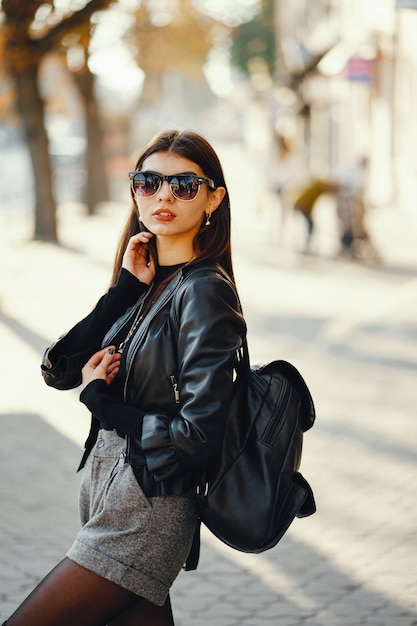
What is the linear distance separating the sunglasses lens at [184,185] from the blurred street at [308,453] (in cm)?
203

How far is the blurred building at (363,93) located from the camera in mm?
25922

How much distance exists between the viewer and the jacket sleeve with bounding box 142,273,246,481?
2.55 meters

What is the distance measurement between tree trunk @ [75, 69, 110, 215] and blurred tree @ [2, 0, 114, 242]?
7716 mm

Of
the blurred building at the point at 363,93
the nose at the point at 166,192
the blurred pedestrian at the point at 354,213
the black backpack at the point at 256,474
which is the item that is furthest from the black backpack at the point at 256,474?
the blurred building at the point at 363,93

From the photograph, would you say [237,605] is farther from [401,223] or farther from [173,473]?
[401,223]

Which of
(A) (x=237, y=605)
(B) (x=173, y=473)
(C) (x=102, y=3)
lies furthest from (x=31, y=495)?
(C) (x=102, y=3)

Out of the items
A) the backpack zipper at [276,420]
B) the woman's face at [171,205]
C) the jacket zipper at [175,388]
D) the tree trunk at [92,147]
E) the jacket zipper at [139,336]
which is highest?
the woman's face at [171,205]

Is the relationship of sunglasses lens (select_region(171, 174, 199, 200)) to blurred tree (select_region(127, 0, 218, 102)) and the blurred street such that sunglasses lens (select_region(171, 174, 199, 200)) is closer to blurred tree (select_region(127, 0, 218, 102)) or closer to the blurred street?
the blurred street

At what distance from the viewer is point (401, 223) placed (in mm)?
24109

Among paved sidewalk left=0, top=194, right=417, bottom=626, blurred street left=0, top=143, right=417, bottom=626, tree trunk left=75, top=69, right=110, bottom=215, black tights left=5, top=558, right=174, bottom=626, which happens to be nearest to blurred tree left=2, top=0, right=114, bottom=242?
blurred street left=0, top=143, right=417, bottom=626

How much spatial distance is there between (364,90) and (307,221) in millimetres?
13937

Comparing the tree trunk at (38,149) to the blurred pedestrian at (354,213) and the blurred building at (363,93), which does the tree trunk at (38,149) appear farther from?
the blurred pedestrian at (354,213)

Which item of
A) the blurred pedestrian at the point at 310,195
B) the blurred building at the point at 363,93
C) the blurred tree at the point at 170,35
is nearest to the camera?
the blurred pedestrian at the point at 310,195

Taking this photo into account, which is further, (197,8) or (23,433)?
(197,8)
